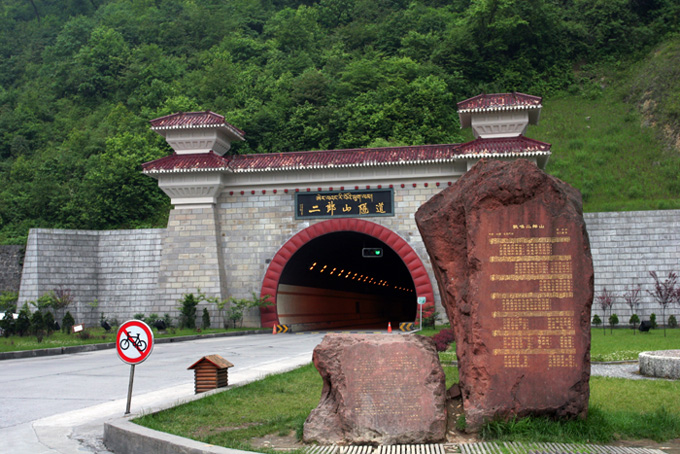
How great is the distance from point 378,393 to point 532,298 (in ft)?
6.56

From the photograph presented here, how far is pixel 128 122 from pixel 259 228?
25976 mm

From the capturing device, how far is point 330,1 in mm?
65250

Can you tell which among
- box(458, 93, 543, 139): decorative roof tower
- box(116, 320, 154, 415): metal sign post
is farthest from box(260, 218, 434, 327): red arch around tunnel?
box(116, 320, 154, 415): metal sign post


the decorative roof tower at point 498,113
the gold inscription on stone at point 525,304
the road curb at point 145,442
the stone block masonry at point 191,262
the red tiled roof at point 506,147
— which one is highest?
the decorative roof tower at point 498,113

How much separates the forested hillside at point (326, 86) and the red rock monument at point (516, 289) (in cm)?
2761

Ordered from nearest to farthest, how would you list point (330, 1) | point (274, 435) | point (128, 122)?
1. point (274, 435)
2. point (128, 122)
3. point (330, 1)

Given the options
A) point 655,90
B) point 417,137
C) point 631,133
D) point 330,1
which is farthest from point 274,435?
point 330,1

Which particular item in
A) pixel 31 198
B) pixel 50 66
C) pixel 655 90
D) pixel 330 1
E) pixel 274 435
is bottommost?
pixel 274 435

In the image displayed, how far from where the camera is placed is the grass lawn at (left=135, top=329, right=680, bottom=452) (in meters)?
6.53

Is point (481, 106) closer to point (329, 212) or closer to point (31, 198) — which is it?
point (329, 212)

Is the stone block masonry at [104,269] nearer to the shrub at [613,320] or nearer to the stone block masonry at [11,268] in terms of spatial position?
the stone block masonry at [11,268]

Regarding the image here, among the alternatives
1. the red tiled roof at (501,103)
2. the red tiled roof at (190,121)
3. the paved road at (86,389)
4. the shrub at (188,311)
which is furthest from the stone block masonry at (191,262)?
the red tiled roof at (501,103)

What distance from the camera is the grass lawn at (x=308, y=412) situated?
653 cm

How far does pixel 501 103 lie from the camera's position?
27.1 m
